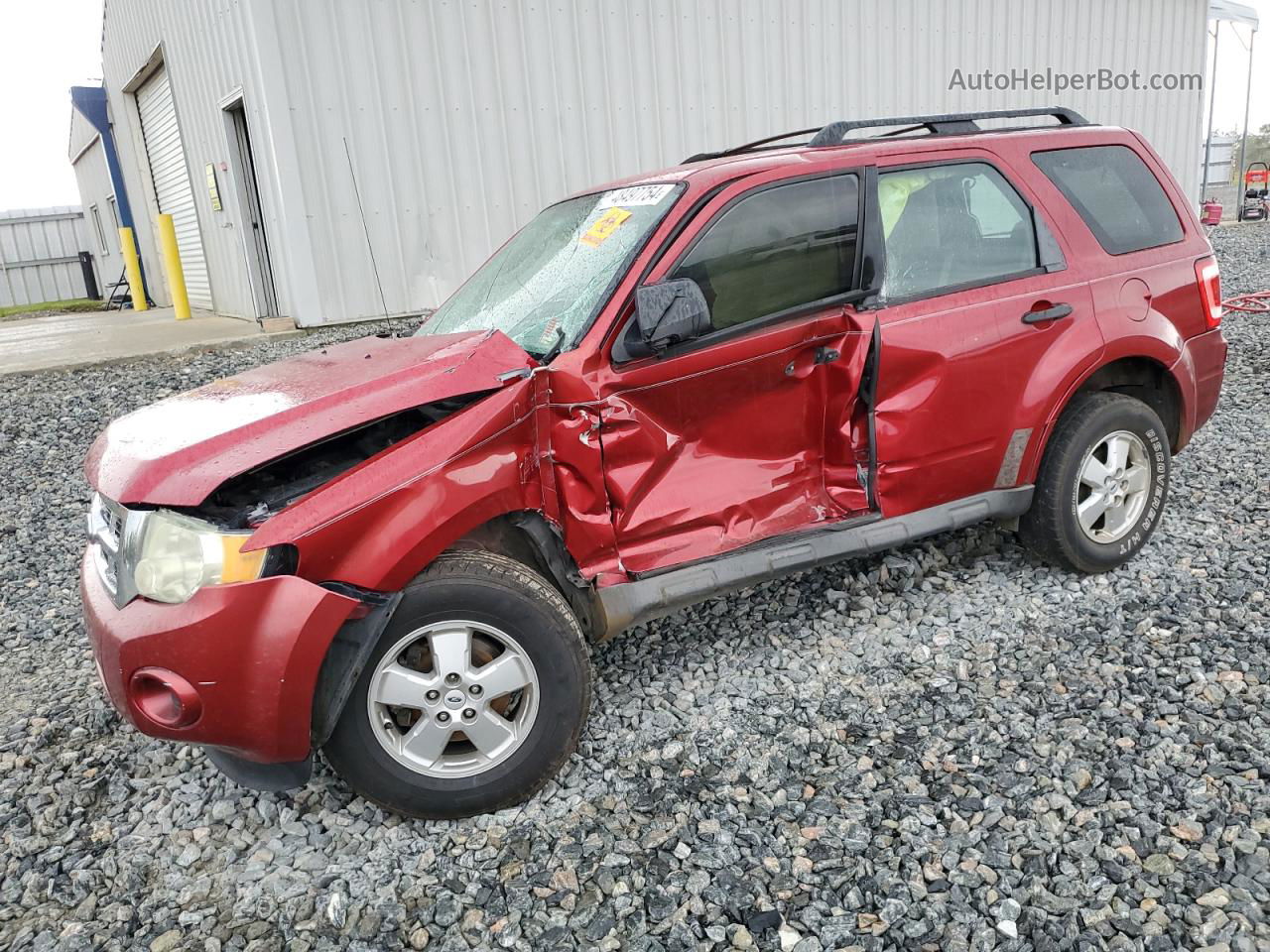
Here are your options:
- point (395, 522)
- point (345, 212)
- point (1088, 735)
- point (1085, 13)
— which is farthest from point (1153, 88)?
point (395, 522)

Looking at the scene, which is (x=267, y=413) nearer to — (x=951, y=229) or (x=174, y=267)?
(x=951, y=229)

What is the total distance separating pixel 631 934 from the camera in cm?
218

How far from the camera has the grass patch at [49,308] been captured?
20.6 m

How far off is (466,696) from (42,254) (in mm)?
29708

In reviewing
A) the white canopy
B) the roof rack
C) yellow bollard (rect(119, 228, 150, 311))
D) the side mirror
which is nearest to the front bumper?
the side mirror

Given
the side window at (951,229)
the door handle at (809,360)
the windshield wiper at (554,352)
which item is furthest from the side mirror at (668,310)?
the side window at (951,229)

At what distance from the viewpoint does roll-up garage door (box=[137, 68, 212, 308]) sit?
13.2 meters

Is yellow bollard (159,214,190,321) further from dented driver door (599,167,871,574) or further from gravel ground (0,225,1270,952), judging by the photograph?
dented driver door (599,167,871,574)

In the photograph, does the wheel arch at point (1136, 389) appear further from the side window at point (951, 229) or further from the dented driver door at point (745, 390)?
the dented driver door at point (745, 390)

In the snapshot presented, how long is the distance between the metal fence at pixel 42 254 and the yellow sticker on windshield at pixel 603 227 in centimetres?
2762

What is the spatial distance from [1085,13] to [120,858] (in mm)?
16287

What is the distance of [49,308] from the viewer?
22328mm

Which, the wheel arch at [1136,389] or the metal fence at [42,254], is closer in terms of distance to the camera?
the wheel arch at [1136,389]

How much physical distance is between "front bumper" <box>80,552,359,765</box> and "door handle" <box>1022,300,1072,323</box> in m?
2.71
